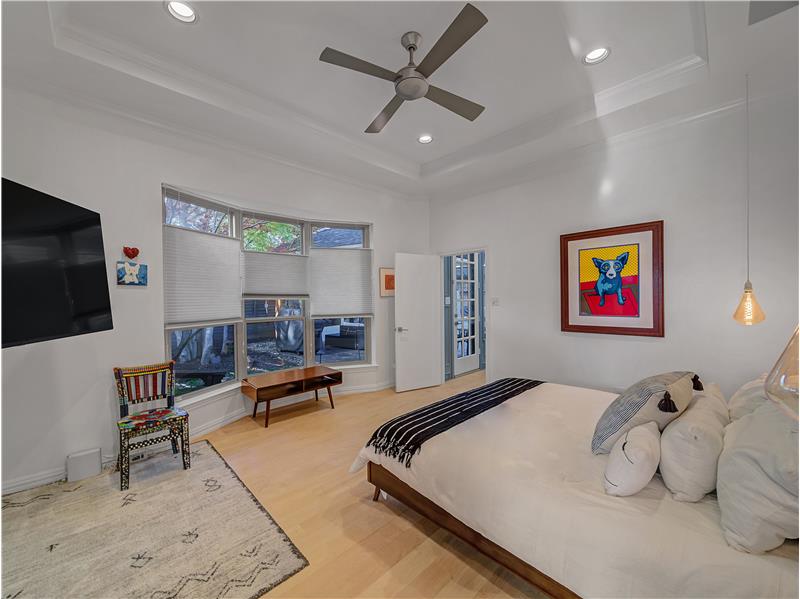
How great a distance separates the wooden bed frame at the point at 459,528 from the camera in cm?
145

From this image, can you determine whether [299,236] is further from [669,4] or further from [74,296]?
[669,4]

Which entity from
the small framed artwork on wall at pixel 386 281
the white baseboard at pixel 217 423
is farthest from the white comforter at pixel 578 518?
the small framed artwork on wall at pixel 386 281

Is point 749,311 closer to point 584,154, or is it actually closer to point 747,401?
point 747,401

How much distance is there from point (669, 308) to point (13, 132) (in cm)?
540

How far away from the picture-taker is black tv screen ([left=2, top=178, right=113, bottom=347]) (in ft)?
5.41

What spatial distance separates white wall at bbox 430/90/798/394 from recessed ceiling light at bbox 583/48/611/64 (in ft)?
3.82

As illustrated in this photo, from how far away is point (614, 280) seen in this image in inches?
138

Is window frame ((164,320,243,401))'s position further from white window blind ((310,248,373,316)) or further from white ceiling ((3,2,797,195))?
white ceiling ((3,2,797,195))

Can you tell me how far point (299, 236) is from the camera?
4.40m

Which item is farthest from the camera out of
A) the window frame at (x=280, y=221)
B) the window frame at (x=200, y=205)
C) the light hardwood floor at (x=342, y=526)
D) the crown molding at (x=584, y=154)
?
the window frame at (x=280, y=221)

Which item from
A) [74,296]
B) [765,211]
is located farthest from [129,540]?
[765,211]

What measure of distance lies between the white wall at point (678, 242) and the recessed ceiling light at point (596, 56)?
1165 mm

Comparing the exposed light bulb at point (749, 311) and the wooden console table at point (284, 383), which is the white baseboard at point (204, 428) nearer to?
the wooden console table at point (284, 383)

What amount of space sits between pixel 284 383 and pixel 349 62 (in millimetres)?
2912
